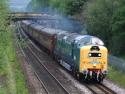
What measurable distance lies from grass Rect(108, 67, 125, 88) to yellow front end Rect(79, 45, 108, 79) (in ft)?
5.59

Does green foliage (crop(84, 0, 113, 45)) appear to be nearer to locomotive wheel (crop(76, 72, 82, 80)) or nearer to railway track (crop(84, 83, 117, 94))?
A: locomotive wheel (crop(76, 72, 82, 80))

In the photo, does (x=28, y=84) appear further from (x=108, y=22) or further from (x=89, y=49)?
(x=108, y=22)

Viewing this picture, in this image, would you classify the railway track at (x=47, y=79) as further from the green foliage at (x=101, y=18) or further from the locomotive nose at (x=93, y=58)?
the green foliage at (x=101, y=18)

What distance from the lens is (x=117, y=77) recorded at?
3325cm

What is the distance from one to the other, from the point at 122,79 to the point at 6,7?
10578 millimetres

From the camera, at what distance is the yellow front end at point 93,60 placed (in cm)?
3026

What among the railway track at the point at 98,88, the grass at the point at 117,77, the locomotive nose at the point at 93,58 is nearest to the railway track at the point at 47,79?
the railway track at the point at 98,88

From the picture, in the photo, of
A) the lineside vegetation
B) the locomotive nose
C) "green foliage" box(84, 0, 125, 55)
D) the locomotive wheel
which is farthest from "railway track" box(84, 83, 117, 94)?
"green foliage" box(84, 0, 125, 55)

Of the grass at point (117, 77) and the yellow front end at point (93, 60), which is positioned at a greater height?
the yellow front end at point (93, 60)

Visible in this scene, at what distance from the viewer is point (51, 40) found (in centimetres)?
4656

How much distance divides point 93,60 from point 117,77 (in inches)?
148

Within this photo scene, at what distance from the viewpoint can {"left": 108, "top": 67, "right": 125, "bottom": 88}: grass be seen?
3156 centimetres

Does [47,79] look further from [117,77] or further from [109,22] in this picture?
[109,22]

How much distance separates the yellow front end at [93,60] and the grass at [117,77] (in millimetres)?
1703
